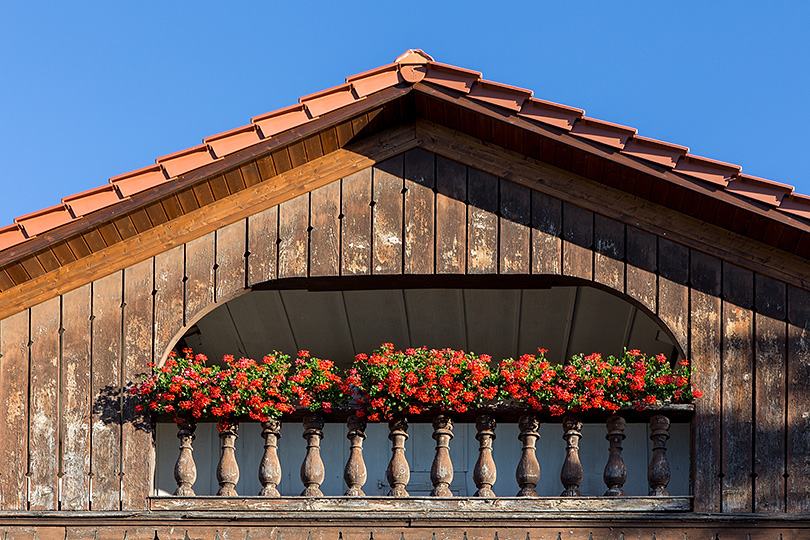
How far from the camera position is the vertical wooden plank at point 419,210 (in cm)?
818

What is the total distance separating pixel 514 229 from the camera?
8.22 meters

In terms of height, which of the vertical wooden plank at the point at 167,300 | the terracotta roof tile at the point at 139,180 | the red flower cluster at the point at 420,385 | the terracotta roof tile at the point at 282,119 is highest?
the terracotta roof tile at the point at 282,119

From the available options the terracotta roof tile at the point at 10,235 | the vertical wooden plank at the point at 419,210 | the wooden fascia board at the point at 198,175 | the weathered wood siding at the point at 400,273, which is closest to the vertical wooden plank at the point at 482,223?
the weathered wood siding at the point at 400,273

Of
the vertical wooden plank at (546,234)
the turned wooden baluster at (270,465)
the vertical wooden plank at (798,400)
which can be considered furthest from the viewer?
the vertical wooden plank at (546,234)

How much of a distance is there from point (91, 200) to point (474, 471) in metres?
3.19

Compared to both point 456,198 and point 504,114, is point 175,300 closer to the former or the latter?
point 456,198

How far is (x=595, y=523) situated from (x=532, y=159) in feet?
8.48

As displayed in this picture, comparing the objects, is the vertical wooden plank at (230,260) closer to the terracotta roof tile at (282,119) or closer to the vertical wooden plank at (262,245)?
the vertical wooden plank at (262,245)

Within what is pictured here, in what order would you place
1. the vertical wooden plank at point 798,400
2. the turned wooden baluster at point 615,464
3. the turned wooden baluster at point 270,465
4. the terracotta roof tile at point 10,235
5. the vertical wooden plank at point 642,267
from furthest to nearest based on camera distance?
the vertical wooden plank at point 642,267
the terracotta roof tile at point 10,235
the turned wooden baluster at point 270,465
the turned wooden baluster at point 615,464
the vertical wooden plank at point 798,400

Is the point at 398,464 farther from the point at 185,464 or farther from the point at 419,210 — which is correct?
the point at 419,210

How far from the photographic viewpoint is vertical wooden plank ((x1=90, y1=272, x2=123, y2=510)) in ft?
25.6

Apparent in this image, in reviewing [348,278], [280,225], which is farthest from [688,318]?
[280,225]

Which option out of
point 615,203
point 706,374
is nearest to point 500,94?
point 615,203

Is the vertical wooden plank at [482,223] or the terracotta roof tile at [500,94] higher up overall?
the terracotta roof tile at [500,94]
